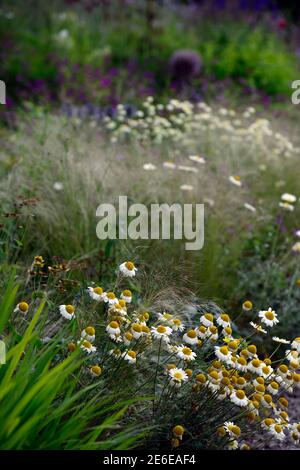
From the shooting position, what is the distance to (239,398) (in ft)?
8.50

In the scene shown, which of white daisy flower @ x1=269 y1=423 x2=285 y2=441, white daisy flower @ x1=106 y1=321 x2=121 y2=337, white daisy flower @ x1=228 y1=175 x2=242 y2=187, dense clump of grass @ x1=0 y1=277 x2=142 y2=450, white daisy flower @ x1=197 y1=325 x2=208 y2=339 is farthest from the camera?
white daisy flower @ x1=228 y1=175 x2=242 y2=187

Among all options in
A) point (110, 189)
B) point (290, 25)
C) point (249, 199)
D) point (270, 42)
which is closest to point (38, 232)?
point (110, 189)

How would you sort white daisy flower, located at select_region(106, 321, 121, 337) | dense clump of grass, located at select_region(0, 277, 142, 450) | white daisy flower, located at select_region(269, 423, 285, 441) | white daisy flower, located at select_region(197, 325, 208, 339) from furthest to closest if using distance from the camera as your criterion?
1. white daisy flower, located at select_region(197, 325, 208, 339)
2. white daisy flower, located at select_region(269, 423, 285, 441)
3. white daisy flower, located at select_region(106, 321, 121, 337)
4. dense clump of grass, located at select_region(0, 277, 142, 450)

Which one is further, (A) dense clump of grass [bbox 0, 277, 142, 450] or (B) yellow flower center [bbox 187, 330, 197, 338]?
(B) yellow flower center [bbox 187, 330, 197, 338]

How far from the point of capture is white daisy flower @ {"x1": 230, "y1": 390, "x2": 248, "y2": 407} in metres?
2.56

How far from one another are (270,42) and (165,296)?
9.49 metres

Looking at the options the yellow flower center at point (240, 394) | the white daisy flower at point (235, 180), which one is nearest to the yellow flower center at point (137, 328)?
the yellow flower center at point (240, 394)

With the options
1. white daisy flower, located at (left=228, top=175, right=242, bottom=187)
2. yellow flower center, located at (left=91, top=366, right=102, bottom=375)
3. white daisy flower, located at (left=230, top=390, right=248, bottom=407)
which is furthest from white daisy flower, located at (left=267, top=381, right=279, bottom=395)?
white daisy flower, located at (left=228, top=175, right=242, bottom=187)

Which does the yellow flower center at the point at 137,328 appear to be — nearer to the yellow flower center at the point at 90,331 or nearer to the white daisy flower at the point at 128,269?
the yellow flower center at the point at 90,331

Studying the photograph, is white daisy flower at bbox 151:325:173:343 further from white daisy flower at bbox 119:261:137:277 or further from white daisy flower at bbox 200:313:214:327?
white daisy flower at bbox 119:261:137:277

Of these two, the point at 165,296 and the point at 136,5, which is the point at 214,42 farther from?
the point at 165,296

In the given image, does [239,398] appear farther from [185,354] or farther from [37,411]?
[37,411]

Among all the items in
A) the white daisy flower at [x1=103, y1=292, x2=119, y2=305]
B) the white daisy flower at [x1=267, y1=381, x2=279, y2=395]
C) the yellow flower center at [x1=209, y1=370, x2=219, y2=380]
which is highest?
the white daisy flower at [x1=103, y1=292, x2=119, y2=305]

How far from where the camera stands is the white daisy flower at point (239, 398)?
2564 mm
